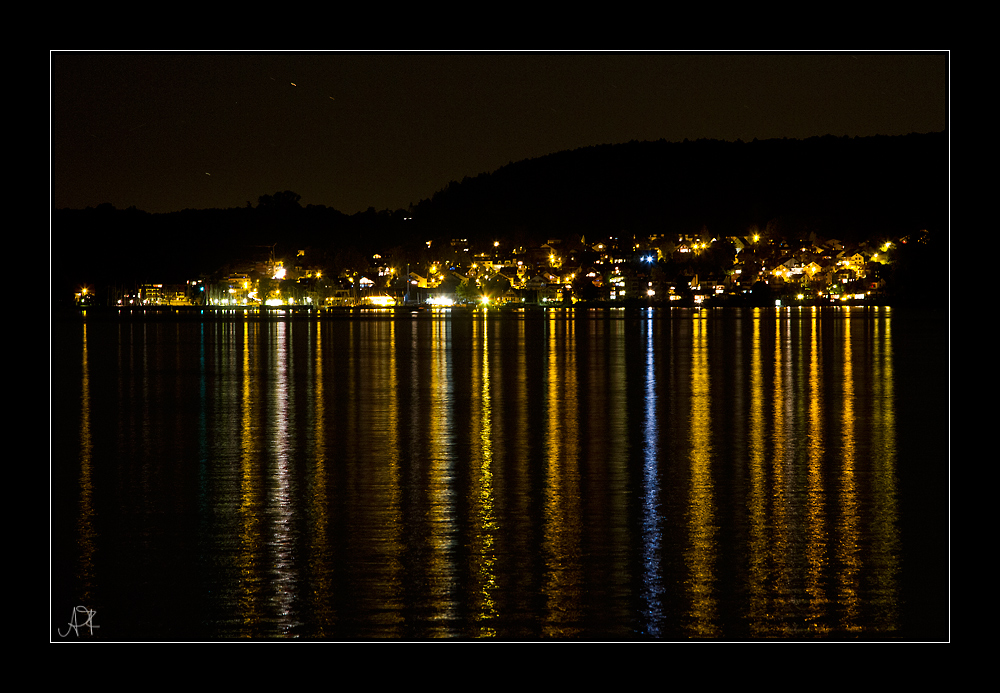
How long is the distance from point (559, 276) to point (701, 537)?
115207 mm

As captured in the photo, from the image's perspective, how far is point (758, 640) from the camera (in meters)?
5.08

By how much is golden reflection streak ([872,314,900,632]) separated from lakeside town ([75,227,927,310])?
3581 inches

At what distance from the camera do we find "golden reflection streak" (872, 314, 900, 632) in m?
5.49

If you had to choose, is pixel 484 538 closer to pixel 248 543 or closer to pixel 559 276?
pixel 248 543

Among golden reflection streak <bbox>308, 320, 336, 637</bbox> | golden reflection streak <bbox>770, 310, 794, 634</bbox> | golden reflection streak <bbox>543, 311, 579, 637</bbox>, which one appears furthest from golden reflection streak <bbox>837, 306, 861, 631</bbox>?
golden reflection streak <bbox>308, 320, 336, 637</bbox>

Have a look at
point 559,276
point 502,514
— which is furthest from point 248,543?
point 559,276

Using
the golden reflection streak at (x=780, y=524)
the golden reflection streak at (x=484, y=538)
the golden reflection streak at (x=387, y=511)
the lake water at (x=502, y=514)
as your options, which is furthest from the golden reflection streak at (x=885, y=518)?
the golden reflection streak at (x=387, y=511)

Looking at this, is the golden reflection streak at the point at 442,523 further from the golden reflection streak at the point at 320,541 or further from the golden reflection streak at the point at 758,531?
the golden reflection streak at the point at 758,531

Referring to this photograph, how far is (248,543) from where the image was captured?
6.67m

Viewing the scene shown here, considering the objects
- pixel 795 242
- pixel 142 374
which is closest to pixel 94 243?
pixel 795 242
